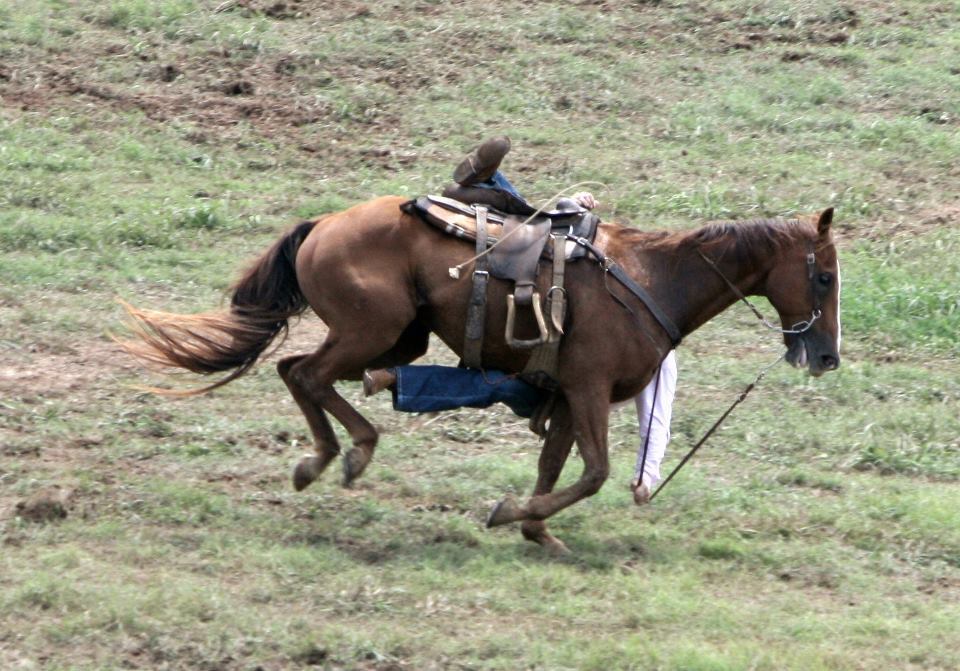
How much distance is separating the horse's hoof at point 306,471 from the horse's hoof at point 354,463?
0.50ft

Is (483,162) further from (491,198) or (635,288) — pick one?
(635,288)

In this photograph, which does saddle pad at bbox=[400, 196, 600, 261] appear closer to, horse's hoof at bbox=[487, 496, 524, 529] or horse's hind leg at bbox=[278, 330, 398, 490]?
horse's hind leg at bbox=[278, 330, 398, 490]

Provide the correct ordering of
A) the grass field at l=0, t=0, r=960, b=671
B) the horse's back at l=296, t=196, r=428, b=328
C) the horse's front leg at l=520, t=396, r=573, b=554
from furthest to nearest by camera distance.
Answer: the horse's front leg at l=520, t=396, r=573, b=554 → the horse's back at l=296, t=196, r=428, b=328 → the grass field at l=0, t=0, r=960, b=671

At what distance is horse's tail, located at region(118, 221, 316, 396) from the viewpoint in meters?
7.25

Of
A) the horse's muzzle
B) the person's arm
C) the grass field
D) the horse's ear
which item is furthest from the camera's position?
the person's arm

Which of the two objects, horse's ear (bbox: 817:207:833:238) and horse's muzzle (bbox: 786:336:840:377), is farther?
horse's muzzle (bbox: 786:336:840:377)

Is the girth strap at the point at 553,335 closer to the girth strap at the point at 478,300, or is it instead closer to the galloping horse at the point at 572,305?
the galloping horse at the point at 572,305

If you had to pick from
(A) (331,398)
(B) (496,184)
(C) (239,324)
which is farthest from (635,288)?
(C) (239,324)

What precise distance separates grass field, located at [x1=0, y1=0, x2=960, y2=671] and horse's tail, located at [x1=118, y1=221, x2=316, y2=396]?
593 mm

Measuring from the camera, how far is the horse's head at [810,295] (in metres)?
6.86

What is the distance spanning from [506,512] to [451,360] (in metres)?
2.62

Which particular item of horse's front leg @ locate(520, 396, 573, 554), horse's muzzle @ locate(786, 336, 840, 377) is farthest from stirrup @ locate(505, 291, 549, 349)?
horse's muzzle @ locate(786, 336, 840, 377)

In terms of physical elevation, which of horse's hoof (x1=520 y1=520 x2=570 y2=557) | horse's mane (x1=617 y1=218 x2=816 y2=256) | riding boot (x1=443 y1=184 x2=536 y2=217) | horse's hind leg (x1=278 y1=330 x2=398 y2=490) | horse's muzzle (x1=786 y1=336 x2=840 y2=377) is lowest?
horse's hoof (x1=520 y1=520 x2=570 y2=557)

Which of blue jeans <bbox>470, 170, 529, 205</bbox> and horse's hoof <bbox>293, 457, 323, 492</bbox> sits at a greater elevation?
blue jeans <bbox>470, 170, 529, 205</bbox>
